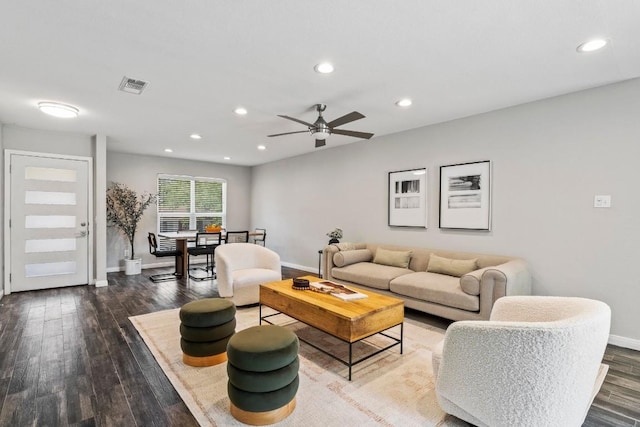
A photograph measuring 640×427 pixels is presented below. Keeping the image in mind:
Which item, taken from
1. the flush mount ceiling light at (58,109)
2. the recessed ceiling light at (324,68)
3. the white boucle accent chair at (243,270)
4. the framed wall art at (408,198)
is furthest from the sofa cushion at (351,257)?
the flush mount ceiling light at (58,109)

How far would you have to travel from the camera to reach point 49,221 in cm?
505

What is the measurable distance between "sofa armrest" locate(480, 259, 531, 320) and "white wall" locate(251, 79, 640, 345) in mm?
587

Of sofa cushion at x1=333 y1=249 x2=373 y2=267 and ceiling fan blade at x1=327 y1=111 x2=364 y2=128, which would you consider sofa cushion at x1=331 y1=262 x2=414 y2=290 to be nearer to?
sofa cushion at x1=333 y1=249 x2=373 y2=267

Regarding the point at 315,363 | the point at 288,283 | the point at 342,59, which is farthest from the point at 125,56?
the point at 315,363

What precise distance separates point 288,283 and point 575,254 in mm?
3087

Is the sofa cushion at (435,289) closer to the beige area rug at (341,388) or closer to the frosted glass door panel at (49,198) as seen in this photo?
the beige area rug at (341,388)

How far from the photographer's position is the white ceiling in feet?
6.53

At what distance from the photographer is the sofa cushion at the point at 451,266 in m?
3.83

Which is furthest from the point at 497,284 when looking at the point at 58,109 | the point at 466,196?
the point at 58,109

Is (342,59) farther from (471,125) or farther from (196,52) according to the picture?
(471,125)

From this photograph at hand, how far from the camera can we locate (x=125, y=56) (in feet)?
8.44

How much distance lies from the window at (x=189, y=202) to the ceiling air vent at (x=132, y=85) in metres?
4.39

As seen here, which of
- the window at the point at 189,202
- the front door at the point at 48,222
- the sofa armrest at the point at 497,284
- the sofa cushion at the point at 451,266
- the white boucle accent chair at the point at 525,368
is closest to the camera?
the white boucle accent chair at the point at 525,368

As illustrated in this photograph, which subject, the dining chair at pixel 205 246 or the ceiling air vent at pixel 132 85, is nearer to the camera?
the ceiling air vent at pixel 132 85
